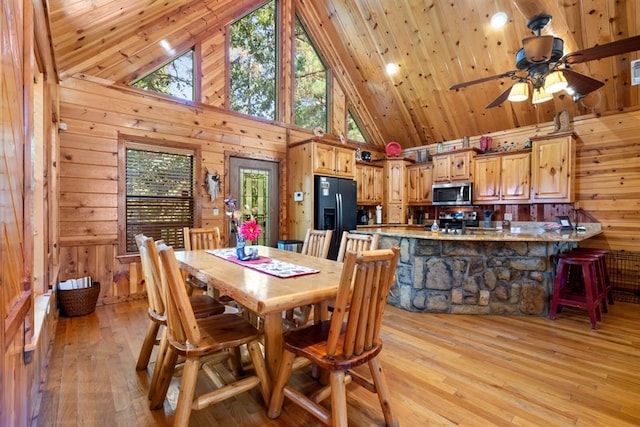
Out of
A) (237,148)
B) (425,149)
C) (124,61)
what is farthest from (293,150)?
(425,149)

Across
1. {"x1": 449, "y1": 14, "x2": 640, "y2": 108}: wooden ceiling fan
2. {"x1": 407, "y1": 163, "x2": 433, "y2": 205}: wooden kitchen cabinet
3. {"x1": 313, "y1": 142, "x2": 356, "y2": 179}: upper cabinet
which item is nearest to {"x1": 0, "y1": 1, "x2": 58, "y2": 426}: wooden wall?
{"x1": 449, "y1": 14, "x2": 640, "y2": 108}: wooden ceiling fan

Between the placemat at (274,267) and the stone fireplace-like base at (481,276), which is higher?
the placemat at (274,267)

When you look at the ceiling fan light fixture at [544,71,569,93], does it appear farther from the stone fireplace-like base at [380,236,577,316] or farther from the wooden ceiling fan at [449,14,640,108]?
the stone fireplace-like base at [380,236,577,316]

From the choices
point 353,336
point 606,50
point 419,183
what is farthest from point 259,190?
point 606,50

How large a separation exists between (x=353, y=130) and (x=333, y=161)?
1800 millimetres

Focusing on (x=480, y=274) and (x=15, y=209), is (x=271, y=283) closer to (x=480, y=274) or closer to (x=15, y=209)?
(x=15, y=209)

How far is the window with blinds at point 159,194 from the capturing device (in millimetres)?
3934

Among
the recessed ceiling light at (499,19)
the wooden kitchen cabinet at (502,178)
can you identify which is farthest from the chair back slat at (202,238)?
the wooden kitchen cabinet at (502,178)

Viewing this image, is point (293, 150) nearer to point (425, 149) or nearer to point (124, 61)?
point (124, 61)

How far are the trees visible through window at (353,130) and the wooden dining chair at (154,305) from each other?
5.06m

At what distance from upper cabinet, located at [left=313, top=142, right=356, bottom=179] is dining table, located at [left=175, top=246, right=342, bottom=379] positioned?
2730 mm

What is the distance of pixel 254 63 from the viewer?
5.09 m

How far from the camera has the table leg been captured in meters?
1.80

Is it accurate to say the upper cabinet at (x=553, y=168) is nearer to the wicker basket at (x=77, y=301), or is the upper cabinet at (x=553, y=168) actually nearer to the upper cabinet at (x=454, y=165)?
the upper cabinet at (x=454, y=165)
